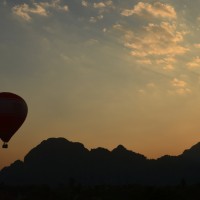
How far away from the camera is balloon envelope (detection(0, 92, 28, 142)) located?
169ft

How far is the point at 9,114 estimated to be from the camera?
51.5m

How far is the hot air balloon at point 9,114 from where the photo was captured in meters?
51.4

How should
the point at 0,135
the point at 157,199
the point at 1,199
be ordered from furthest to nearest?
the point at 1,199 → the point at 157,199 → the point at 0,135

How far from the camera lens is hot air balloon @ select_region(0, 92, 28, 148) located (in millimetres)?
51406

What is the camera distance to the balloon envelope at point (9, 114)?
5141 centimetres

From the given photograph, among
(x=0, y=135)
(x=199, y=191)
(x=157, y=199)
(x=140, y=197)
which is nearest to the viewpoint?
(x=0, y=135)

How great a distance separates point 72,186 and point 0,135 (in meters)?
59.1

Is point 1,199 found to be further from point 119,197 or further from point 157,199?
point 157,199

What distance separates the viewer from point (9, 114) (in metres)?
51.5

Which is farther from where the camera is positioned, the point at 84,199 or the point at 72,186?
the point at 72,186

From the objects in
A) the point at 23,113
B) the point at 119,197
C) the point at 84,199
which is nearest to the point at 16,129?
the point at 23,113

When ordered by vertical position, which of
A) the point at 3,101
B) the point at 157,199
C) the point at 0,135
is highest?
the point at 3,101

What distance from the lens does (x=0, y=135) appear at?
2023 inches

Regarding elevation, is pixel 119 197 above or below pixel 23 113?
below
